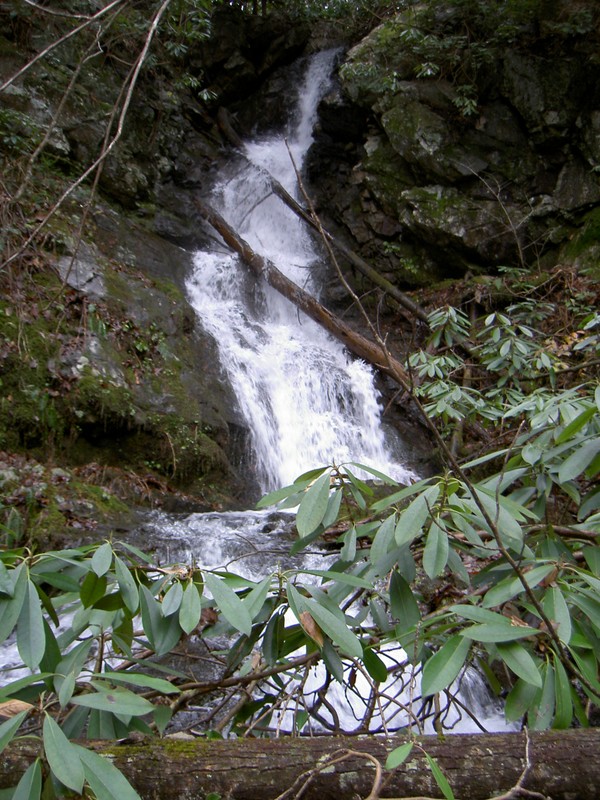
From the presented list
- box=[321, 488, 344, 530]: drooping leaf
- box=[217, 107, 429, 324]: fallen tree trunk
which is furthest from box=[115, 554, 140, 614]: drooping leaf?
box=[217, 107, 429, 324]: fallen tree trunk

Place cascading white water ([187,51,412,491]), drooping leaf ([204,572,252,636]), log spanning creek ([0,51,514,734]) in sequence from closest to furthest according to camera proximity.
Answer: drooping leaf ([204,572,252,636]), log spanning creek ([0,51,514,734]), cascading white water ([187,51,412,491])

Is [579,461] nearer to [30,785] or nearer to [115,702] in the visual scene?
[115,702]

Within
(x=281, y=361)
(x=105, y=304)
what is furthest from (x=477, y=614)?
(x=281, y=361)

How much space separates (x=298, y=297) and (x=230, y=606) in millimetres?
8943

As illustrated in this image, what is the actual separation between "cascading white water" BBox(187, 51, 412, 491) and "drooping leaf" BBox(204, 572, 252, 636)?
536 cm

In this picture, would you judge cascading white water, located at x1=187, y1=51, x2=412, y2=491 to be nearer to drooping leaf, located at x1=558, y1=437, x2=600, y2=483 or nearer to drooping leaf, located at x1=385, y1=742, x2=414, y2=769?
drooping leaf, located at x1=558, y1=437, x2=600, y2=483

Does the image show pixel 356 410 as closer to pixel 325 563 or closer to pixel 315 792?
pixel 325 563

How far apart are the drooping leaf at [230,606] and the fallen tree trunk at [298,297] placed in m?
7.40

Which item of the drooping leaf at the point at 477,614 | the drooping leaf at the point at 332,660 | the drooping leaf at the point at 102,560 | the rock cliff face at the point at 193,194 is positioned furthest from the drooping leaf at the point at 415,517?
the rock cliff face at the point at 193,194

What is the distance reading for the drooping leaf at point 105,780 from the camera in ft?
2.73

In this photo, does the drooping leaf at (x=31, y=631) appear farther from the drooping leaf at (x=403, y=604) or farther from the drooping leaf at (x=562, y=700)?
the drooping leaf at (x=562, y=700)

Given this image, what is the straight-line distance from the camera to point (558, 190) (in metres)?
9.61

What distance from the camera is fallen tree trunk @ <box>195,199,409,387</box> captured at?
30.1 ft

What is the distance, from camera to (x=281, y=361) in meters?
8.67
